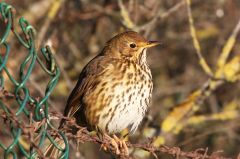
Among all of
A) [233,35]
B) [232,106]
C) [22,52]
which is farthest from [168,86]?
[22,52]

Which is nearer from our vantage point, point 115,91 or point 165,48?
point 115,91

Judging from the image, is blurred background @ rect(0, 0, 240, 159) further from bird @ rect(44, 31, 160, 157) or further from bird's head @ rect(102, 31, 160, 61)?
bird @ rect(44, 31, 160, 157)

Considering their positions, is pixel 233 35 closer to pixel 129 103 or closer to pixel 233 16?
pixel 233 16

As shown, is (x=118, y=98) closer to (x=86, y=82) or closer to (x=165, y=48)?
(x=86, y=82)

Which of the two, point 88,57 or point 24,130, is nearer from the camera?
point 24,130

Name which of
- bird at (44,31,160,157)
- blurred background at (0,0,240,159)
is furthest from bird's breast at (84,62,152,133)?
blurred background at (0,0,240,159)

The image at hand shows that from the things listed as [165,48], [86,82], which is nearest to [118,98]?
[86,82]

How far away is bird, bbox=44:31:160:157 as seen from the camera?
11.6 feet

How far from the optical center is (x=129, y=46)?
12.9 feet

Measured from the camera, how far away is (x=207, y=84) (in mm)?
5148

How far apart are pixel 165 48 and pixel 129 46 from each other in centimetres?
324

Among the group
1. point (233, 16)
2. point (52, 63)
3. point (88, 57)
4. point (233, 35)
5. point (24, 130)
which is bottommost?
point (24, 130)

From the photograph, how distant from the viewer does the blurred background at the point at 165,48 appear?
6242 mm

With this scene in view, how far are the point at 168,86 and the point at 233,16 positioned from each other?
180 cm
